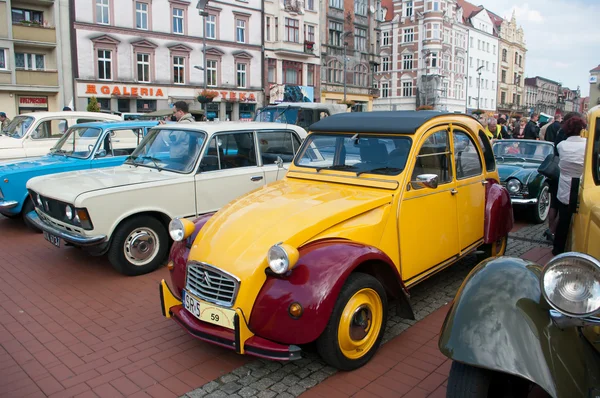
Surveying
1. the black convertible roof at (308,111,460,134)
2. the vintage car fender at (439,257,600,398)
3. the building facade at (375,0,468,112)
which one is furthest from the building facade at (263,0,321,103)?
the vintage car fender at (439,257,600,398)

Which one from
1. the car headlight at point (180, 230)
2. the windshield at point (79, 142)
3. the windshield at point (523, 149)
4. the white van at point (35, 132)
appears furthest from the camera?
the windshield at point (523, 149)

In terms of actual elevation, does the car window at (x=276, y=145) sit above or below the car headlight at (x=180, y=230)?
above

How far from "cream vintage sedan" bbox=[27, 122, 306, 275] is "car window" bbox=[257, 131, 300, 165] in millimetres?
15

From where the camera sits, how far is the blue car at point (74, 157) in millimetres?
7824

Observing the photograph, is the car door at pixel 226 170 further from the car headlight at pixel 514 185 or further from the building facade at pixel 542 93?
the building facade at pixel 542 93

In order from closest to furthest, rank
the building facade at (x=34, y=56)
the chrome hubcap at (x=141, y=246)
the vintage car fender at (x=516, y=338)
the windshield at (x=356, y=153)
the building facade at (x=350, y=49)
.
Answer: the vintage car fender at (x=516, y=338)
the windshield at (x=356, y=153)
the chrome hubcap at (x=141, y=246)
the building facade at (x=34, y=56)
the building facade at (x=350, y=49)

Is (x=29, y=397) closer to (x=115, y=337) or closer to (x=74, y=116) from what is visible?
(x=115, y=337)

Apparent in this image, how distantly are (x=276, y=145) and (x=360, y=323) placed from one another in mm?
4213

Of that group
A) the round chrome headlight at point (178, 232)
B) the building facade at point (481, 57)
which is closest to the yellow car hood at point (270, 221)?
the round chrome headlight at point (178, 232)

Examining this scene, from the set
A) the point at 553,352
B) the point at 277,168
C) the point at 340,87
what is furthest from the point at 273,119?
the point at 340,87

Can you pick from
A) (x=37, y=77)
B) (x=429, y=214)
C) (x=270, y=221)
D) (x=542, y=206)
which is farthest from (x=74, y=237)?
(x=37, y=77)

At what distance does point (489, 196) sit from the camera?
577 cm

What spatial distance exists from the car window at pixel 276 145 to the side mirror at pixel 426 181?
10.6 ft

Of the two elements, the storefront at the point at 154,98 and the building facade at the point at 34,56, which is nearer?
the building facade at the point at 34,56
